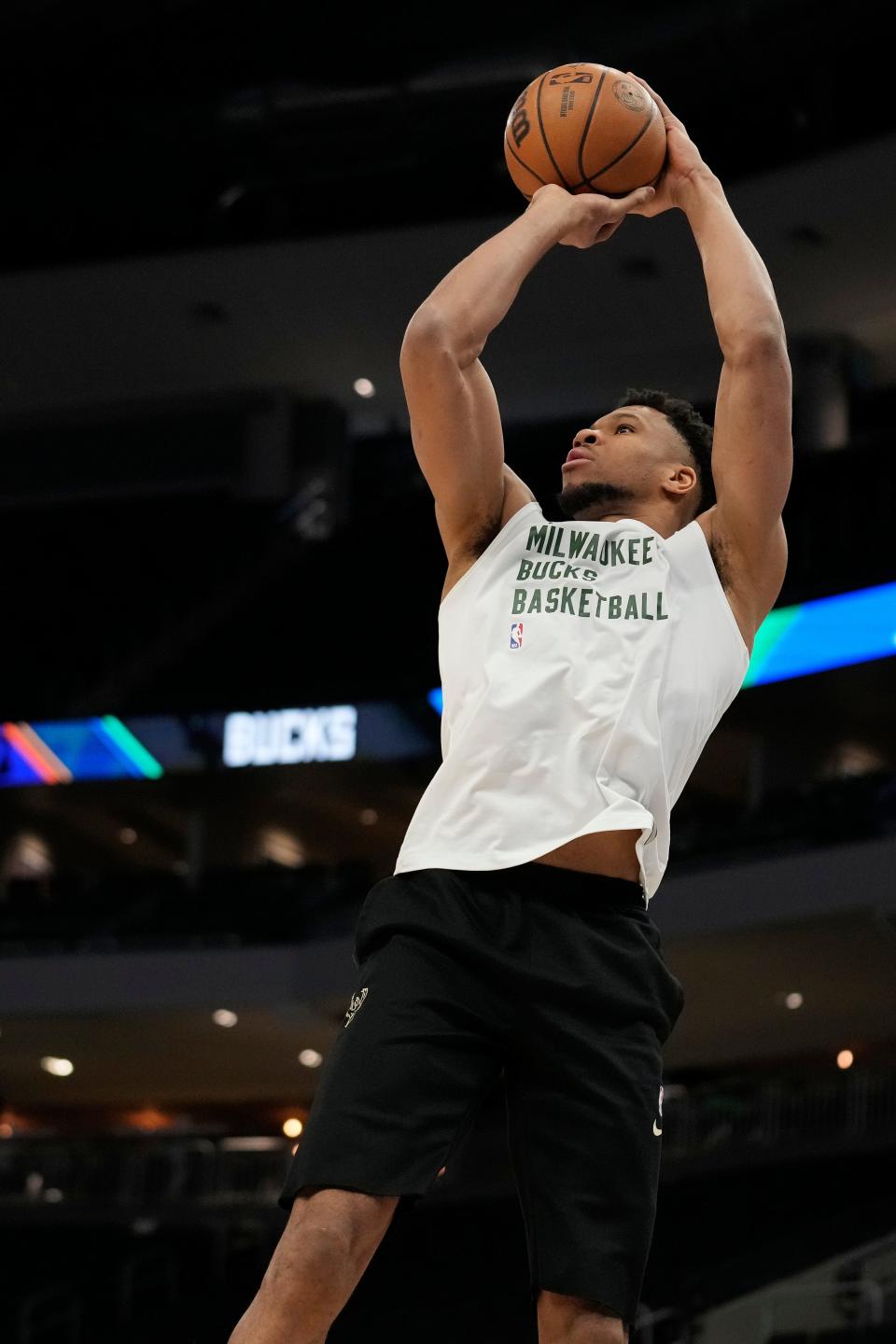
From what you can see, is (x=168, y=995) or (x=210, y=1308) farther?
(x=168, y=995)

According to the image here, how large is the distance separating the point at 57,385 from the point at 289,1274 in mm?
23772

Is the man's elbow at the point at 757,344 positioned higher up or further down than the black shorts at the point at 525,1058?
higher up

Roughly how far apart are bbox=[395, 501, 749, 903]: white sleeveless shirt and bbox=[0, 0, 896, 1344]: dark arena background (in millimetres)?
14049

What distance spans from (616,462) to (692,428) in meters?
0.20

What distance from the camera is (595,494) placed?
3.17 meters

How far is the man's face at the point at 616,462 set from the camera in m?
3.18

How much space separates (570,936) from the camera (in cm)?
273

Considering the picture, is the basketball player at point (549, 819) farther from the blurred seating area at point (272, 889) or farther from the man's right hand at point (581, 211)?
the blurred seating area at point (272, 889)

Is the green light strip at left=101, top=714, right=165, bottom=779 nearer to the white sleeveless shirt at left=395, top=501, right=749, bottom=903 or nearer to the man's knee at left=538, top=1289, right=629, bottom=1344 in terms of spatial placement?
the white sleeveless shirt at left=395, top=501, right=749, bottom=903

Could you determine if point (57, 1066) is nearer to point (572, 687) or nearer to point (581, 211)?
point (581, 211)

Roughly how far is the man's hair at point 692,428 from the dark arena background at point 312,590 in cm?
1387

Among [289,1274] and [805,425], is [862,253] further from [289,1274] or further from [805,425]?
[289,1274]

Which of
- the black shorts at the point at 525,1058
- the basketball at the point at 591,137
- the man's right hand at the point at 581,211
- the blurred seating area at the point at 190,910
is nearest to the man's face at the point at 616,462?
the man's right hand at the point at 581,211

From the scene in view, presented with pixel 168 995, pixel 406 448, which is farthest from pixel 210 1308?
pixel 406 448
